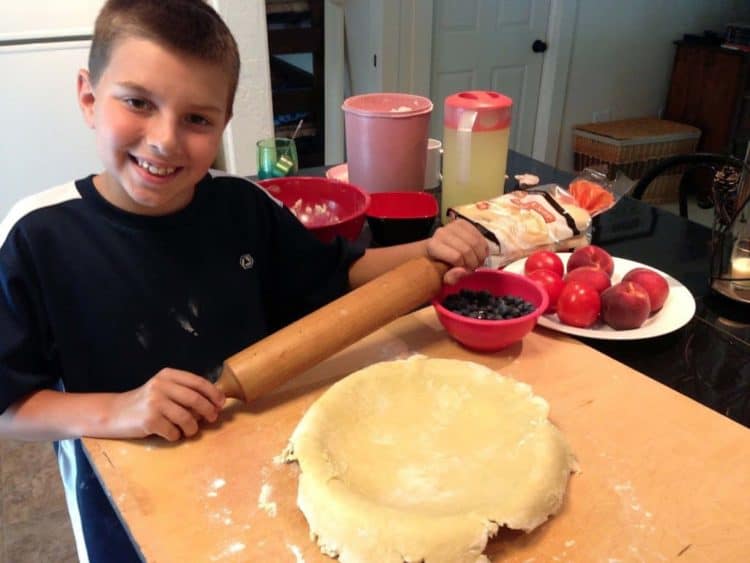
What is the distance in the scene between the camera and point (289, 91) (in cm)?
318

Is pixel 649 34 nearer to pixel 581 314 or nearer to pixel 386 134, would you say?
pixel 386 134

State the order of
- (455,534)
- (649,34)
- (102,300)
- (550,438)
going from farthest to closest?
(649,34) < (102,300) < (550,438) < (455,534)

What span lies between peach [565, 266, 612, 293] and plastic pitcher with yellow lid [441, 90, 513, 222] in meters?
0.37

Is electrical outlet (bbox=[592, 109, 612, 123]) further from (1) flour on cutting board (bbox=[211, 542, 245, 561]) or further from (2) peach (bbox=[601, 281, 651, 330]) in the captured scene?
(1) flour on cutting board (bbox=[211, 542, 245, 561])

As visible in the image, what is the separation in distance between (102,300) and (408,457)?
443 mm

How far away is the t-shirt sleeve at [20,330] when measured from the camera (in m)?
0.74

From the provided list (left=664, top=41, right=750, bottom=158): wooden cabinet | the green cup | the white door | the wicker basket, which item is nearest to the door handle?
the white door

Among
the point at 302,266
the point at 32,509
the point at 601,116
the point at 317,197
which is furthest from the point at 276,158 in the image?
the point at 601,116

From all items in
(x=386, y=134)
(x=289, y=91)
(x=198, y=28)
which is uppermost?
(x=198, y=28)

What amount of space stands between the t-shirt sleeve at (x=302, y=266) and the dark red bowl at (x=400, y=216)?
12 centimetres

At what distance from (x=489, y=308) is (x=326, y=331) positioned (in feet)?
0.80

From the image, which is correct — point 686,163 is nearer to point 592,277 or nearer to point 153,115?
point 592,277

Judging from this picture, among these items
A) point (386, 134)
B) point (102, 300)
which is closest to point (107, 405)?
point (102, 300)

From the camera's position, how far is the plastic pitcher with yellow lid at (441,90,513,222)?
1.24 meters
